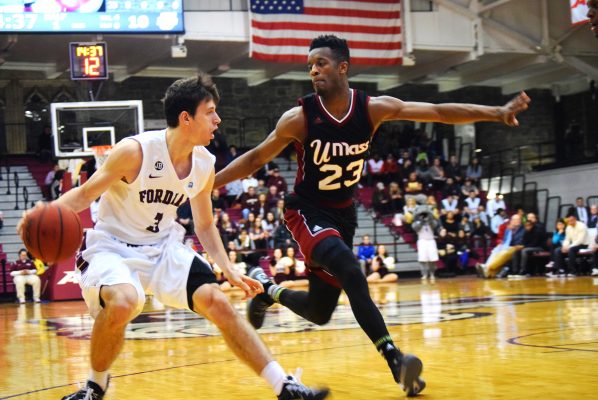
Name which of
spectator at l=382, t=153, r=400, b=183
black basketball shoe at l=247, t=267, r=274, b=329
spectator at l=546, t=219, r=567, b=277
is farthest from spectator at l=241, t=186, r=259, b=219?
black basketball shoe at l=247, t=267, r=274, b=329

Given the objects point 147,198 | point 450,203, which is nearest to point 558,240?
point 450,203

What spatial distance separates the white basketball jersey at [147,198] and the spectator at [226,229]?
14764 millimetres

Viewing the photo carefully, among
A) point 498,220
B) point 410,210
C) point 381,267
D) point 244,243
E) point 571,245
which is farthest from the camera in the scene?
point 498,220

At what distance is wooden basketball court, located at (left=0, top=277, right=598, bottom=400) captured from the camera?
493 cm

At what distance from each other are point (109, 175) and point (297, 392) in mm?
1473

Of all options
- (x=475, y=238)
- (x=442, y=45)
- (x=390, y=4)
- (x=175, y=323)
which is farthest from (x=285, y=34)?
(x=175, y=323)

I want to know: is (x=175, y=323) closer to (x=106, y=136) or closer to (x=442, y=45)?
(x=106, y=136)

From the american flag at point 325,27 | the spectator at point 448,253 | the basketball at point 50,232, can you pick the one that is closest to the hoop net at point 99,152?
the american flag at point 325,27

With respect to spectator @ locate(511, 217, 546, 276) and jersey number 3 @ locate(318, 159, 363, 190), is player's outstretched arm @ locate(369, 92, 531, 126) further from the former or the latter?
spectator @ locate(511, 217, 546, 276)

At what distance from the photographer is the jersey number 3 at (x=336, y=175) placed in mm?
5453

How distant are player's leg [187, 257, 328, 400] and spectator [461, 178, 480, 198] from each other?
67.6 ft

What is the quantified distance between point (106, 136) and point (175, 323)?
769 cm

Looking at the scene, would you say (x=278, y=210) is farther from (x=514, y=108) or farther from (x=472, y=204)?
(x=514, y=108)

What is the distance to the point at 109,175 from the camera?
4.56m
